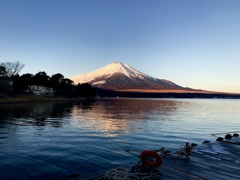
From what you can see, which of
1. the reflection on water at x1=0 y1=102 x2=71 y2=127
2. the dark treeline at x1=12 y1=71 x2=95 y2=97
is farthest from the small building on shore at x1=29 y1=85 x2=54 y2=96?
the reflection on water at x1=0 y1=102 x2=71 y2=127

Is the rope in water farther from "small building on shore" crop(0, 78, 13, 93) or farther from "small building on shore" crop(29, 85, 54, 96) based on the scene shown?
"small building on shore" crop(29, 85, 54, 96)

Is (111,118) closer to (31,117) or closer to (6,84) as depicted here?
(31,117)

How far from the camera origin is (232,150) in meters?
19.5

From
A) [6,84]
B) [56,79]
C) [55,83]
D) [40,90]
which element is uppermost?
[56,79]

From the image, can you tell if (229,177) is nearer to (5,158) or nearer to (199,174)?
(199,174)

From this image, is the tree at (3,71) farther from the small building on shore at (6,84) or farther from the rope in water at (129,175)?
the rope in water at (129,175)

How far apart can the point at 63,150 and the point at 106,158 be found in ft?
15.4

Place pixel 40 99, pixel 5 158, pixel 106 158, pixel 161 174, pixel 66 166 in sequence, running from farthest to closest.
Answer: pixel 40 99 → pixel 106 158 → pixel 5 158 → pixel 66 166 → pixel 161 174

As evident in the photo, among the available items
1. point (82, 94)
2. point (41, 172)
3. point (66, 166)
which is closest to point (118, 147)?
point (66, 166)

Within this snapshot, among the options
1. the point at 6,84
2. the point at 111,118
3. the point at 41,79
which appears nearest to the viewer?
the point at 111,118

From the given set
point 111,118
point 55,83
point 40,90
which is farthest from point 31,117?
point 55,83

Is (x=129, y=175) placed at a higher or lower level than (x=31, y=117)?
higher

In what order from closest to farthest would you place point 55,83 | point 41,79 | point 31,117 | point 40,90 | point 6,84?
point 31,117 → point 6,84 → point 40,90 → point 41,79 → point 55,83

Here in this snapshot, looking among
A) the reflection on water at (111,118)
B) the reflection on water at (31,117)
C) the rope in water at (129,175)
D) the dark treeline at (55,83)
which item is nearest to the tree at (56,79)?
the dark treeline at (55,83)
